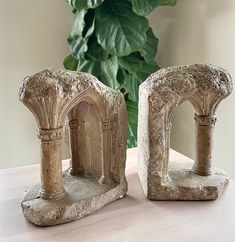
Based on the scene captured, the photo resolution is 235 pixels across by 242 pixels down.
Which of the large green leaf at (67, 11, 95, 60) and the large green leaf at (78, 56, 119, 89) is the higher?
the large green leaf at (67, 11, 95, 60)

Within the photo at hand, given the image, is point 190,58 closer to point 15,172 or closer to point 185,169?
point 185,169

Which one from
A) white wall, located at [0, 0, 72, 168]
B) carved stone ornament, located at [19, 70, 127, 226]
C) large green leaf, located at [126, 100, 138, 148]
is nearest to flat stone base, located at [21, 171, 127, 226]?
carved stone ornament, located at [19, 70, 127, 226]

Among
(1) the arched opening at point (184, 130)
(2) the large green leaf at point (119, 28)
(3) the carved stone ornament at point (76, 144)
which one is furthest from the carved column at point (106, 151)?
(1) the arched opening at point (184, 130)

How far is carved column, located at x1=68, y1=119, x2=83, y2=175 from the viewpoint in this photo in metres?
0.74

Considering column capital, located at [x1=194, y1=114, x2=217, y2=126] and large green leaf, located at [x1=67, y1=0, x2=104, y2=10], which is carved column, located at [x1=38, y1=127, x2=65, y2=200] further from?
large green leaf, located at [x1=67, y1=0, x2=104, y2=10]

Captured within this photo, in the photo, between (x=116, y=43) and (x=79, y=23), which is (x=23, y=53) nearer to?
(x=79, y=23)

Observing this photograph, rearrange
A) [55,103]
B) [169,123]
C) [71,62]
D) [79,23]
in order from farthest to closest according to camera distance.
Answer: [71,62] < [79,23] < [169,123] < [55,103]

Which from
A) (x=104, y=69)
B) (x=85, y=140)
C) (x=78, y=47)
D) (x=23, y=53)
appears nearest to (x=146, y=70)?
(x=104, y=69)

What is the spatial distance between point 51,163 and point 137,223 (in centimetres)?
21

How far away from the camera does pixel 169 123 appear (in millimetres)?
700

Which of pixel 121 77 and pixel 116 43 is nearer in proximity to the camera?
pixel 116 43

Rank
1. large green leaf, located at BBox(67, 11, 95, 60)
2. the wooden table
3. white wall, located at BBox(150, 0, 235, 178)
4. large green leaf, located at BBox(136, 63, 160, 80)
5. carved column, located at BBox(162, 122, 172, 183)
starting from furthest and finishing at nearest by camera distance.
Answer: large green leaf, located at BBox(136, 63, 160, 80) < large green leaf, located at BBox(67, 11, 95, 60) < white wall, located at BBox(150, 0, 235, 178) < carved column, located at BBox(162, 122, 172, 183) < the wooden table

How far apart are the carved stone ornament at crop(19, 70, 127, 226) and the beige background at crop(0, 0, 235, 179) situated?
1.88 feet

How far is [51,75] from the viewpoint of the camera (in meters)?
0.61
